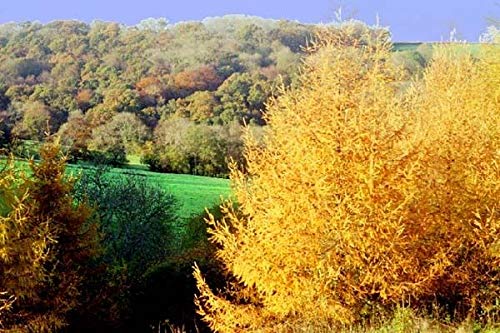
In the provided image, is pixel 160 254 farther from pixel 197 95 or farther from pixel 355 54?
pixel 197 95

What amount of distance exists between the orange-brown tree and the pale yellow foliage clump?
17.5 feet

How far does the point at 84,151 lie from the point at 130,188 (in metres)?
11.9

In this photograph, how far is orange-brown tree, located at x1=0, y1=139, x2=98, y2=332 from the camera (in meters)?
16.3

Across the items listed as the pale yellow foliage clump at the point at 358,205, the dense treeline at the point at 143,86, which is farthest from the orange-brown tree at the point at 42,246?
the dense treeline at the point at 143,86

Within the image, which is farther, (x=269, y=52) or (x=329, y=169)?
(x=269, y=52)

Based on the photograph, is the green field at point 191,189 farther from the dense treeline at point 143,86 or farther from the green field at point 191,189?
the dense treeline at point 143,86

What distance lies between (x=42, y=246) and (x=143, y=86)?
1493 inches

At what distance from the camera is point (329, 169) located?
11117 millimetres

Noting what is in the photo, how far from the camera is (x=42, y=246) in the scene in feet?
53.2

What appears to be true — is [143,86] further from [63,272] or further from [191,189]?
[63,272]

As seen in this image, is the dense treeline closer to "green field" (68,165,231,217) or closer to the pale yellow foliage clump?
"green field" (68,165,231,217)

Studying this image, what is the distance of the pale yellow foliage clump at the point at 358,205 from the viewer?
10953mm

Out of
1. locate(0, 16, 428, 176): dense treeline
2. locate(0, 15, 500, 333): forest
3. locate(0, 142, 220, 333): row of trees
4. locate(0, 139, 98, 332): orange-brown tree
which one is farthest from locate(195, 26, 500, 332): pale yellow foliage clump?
locate(0, 16, 428, 176): dense treeline

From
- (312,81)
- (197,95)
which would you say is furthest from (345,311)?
(197,95)
